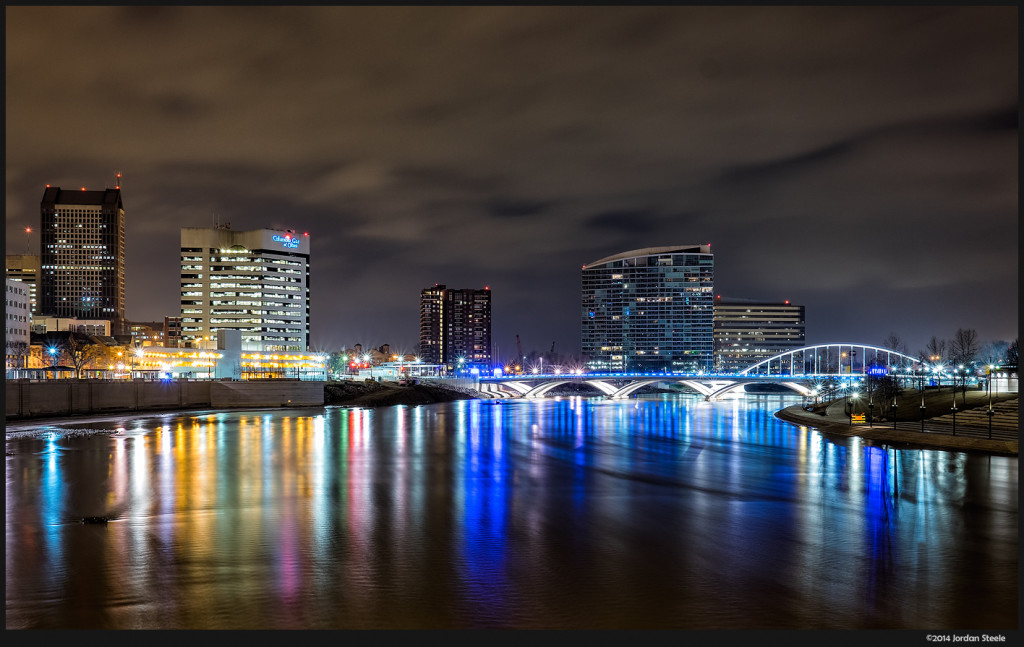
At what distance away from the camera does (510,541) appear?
22109 mm

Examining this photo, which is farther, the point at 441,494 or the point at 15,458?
the point at 15,458

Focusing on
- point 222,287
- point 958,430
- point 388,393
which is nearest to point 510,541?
point 958,430

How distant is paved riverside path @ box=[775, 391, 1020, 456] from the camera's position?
148 ft

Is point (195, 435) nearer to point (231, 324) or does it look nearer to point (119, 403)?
point (119, 403)

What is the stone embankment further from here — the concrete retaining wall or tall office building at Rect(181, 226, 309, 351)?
tall office building at Rect(181, 226, 309, 351)

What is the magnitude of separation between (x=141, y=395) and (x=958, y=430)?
9083cm

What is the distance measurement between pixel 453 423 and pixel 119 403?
4307 centimetres

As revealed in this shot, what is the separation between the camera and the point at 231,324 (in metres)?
195

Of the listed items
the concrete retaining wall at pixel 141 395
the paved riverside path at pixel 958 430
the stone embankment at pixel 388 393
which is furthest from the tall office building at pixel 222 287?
the paved riverside path at pixel 958 430

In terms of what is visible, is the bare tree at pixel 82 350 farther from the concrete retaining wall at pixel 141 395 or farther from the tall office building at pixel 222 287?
the concrete retaining wall at pixel 141 395

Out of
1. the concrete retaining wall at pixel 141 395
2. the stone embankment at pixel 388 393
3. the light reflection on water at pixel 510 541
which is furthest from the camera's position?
the stone embankment at pixel 388 393

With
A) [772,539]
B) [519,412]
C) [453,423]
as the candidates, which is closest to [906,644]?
[772,539]

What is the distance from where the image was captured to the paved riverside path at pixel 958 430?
44972 millimetres

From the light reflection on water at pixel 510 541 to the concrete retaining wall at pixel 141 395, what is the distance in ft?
118
